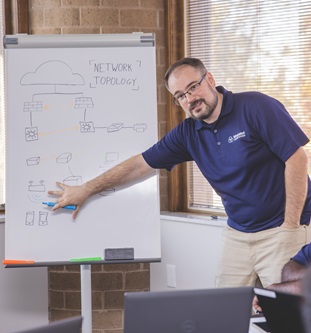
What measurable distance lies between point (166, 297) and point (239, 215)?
4.30ft

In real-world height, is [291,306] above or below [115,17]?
below

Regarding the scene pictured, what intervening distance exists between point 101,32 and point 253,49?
913 millimetres

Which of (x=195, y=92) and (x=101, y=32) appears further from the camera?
(x=101, y=32)

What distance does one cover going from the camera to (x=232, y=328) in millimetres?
1503

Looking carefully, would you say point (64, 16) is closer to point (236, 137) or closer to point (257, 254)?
point (236, 137)

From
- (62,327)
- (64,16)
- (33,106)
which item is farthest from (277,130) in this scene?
(64,16)

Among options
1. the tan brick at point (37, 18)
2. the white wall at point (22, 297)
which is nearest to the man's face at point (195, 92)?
the tan brick at point (37, 18)

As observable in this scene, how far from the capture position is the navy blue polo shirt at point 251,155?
2.56 metres

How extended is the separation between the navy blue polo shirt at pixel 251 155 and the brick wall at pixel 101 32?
3.86 ft

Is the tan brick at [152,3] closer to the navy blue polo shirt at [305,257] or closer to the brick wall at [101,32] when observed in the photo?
the brick wall at [101,32]

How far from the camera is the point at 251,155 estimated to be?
262cm

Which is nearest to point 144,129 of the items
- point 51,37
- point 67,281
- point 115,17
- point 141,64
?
point 141,64

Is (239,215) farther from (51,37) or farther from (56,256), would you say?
(51,37)

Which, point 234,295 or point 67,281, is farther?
point 67,281
